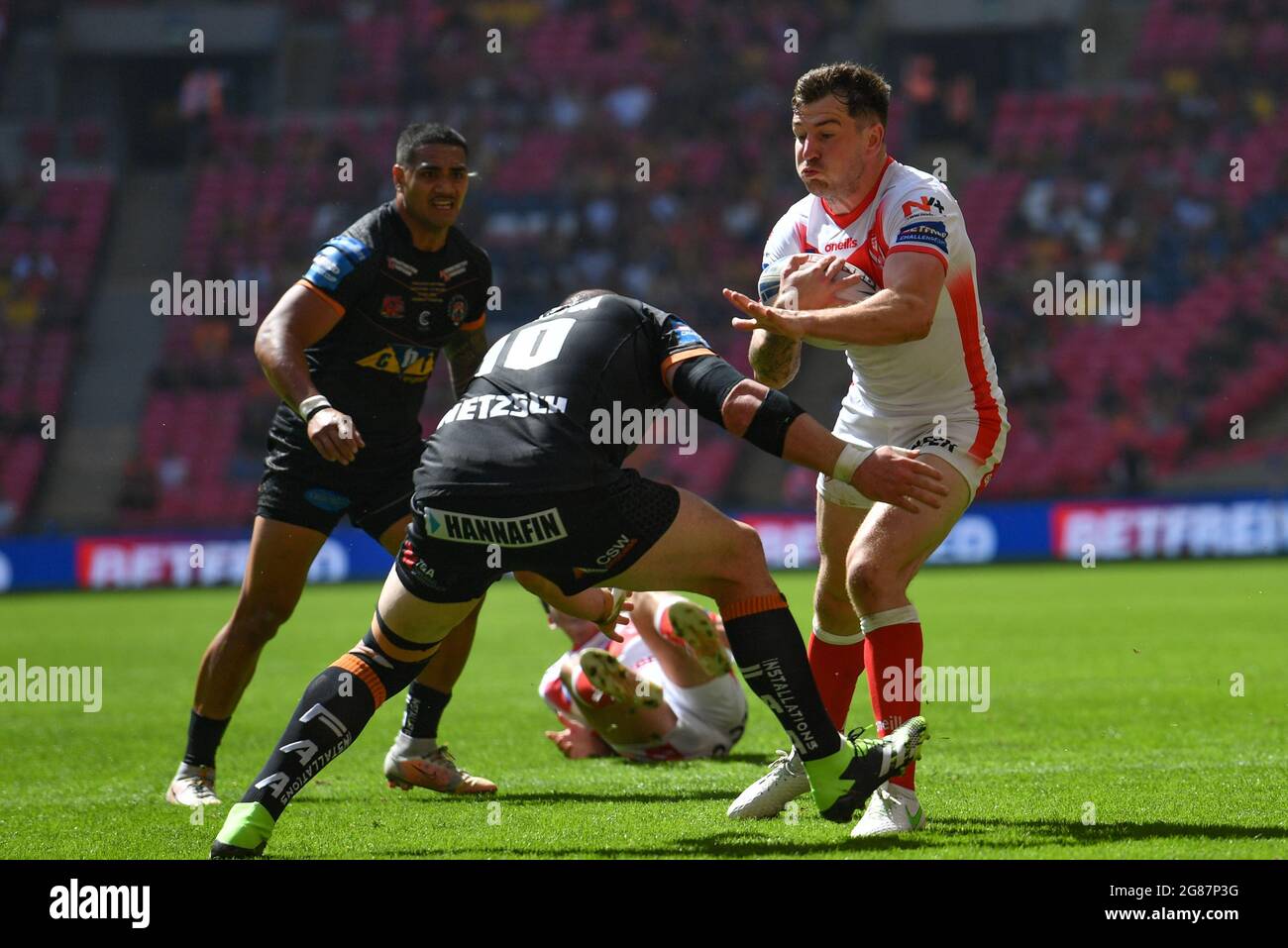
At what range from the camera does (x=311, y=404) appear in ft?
18.2

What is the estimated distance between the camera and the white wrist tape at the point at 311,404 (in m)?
5.51

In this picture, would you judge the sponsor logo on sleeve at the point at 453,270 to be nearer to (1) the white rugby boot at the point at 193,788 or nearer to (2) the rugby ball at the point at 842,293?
(2) the rugby ball at the point at 842,293

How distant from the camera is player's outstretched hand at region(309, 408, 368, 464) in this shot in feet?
17.2

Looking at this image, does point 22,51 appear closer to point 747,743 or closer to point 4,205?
point 4,205

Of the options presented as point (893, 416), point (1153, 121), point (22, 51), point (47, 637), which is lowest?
point (47, 637)

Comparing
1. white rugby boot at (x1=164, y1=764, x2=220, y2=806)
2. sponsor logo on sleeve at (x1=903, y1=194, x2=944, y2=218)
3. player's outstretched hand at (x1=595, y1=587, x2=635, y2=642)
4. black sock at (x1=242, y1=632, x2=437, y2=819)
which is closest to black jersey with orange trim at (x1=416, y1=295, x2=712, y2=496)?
black sock at (x1=242, y1=632, x2=437, y2=819)

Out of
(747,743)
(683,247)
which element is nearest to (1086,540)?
(683,247)

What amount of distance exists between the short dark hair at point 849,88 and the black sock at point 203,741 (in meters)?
3.30

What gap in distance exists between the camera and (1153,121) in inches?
1086

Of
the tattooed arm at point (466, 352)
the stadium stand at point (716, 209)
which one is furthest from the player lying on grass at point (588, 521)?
the stadium stand at point (716, 209)

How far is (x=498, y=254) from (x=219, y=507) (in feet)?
21.1

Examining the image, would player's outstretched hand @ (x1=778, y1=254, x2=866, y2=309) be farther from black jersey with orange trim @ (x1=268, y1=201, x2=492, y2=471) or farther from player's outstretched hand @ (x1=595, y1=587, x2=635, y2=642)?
black jersey with orange trim @ (x1=268, y1=201, x2=492, y2=471)

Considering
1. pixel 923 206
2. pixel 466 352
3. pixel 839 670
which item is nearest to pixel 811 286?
pixel 923 206

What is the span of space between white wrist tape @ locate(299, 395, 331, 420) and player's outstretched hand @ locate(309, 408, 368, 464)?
0.18 meters
